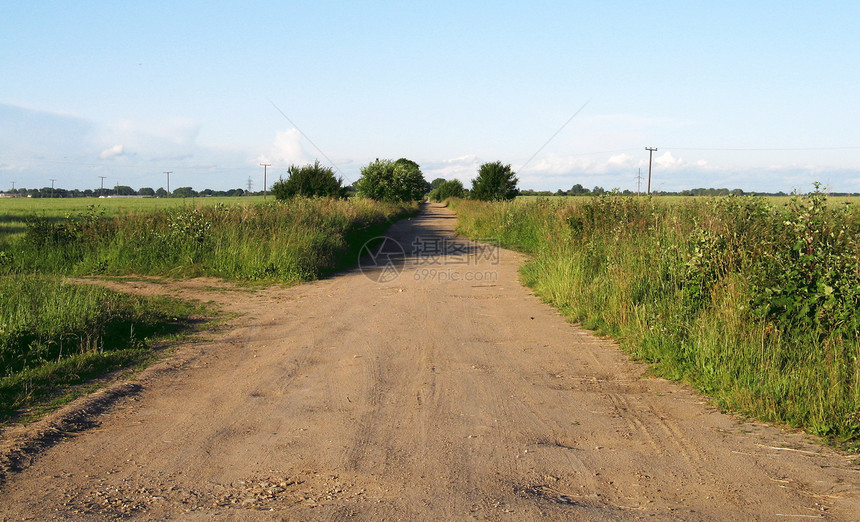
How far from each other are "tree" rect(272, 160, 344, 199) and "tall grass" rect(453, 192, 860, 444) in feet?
64.8

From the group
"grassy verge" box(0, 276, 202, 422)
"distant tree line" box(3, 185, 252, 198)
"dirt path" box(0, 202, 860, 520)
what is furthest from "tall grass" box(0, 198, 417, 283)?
"distant tree line" box(3, 185, 252, 198)

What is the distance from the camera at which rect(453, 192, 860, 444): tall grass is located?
518cm

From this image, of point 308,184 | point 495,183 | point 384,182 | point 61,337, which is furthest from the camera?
point 384,182

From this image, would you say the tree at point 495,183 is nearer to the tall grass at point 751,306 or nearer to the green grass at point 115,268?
the green grass at point 115,268

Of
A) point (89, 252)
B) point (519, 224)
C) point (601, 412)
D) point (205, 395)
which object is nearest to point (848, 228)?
point (601, 412)

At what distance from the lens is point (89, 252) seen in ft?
46.1

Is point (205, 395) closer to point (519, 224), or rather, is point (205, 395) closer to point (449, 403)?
point (449, 403)

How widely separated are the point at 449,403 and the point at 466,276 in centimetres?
839

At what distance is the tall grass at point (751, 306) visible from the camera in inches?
204

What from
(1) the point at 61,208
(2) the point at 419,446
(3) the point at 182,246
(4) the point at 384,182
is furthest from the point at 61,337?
(1) the point at 61,208

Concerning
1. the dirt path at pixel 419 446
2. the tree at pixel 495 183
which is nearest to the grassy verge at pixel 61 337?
the dirt path at pixel 419 446

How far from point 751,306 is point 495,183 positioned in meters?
36.5

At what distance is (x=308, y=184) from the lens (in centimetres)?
2820

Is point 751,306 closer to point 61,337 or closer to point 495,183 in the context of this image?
point 61,337
